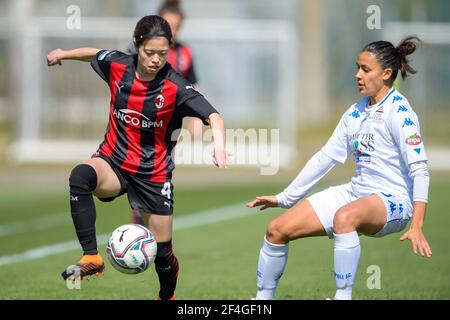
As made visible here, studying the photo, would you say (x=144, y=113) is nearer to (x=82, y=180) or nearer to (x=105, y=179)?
(x=105, y=179)

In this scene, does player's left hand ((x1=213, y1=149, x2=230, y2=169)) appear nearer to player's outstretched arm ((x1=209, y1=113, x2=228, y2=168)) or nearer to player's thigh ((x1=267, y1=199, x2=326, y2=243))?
player's outstretched arm ((x1=209, y1=113, x2=228, y2=168))

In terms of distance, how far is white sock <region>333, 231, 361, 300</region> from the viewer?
613 cm

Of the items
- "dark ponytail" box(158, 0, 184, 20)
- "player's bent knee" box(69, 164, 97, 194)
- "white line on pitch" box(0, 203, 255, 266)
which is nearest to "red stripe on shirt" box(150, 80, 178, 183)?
"player's bent knee" box(69, 164, 97, 194)

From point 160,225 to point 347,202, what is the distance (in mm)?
1437

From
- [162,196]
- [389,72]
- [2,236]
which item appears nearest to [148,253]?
[162,196]

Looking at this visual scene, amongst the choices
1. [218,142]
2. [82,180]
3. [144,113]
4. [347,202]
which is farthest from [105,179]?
[347,202]

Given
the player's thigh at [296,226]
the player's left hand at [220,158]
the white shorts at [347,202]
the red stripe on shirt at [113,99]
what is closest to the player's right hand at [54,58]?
the red stripe on shirt at [113,99]

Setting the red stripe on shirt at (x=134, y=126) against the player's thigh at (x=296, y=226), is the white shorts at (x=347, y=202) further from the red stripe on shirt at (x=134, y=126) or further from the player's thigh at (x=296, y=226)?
the red stripe on shirt at (x=134, y=126)

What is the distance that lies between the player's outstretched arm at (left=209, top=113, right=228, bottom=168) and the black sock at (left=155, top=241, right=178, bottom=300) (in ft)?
3.68

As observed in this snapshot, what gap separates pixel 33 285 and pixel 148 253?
6.03 ft

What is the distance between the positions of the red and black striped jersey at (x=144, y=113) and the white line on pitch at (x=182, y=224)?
9.99ft

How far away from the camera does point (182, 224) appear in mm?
12406

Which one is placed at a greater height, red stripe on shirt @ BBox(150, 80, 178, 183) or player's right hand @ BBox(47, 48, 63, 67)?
player's right hand @ BBox(47, 48, 63, 67)

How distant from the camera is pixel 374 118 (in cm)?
641
